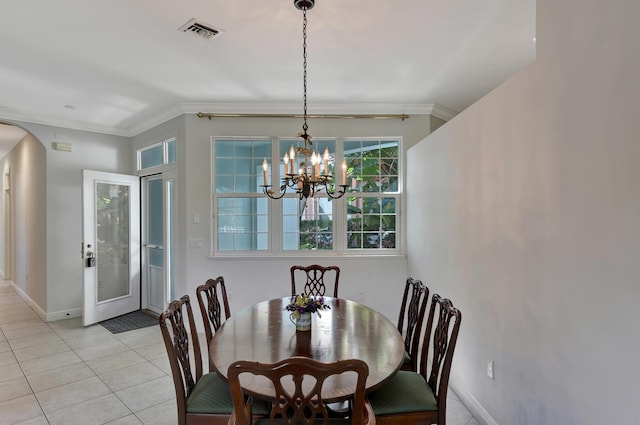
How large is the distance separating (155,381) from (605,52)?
3.73m

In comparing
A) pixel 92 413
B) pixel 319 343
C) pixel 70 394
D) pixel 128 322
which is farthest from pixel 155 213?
pixel 319 343

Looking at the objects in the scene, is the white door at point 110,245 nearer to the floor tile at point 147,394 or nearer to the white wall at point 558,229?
the floor tile at point 147,394

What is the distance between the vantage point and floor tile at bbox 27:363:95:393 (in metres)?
2.83

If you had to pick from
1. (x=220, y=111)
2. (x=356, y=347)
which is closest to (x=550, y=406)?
(x=356, y=347)

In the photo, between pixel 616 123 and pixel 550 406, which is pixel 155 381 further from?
pixel 616 123

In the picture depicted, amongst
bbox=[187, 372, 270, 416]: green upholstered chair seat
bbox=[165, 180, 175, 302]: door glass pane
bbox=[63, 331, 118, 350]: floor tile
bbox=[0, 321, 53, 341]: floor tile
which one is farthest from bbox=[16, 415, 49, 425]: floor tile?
bbox=[0, 321, 53, 341]: floor tile

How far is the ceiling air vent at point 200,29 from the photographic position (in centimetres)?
233

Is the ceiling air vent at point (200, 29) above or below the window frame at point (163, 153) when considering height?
above

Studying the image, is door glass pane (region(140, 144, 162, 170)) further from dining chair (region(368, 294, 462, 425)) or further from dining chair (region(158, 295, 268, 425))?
dining chair (region(368, 294, 462, 425))

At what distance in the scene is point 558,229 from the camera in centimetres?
157

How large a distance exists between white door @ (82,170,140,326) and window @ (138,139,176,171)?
0.99ft

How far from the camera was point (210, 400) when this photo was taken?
1.67 meters

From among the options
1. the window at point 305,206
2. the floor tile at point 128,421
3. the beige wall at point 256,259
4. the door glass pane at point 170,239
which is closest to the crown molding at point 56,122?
the door glass pane at point 170,239

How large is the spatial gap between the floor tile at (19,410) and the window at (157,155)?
9.33 feet
